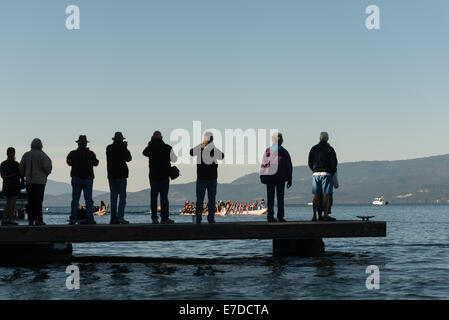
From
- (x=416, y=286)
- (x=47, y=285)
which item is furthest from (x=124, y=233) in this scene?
(x=416, y=286)

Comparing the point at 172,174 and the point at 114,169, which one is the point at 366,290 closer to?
the point at 172,174

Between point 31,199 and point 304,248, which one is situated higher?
point 31,199

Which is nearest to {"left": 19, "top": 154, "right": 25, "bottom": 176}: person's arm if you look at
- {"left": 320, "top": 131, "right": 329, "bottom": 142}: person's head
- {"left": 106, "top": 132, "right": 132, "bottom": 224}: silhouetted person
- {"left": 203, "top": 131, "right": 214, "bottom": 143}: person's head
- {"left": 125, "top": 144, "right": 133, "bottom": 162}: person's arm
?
{"left": 106, "top": 132, "right": 132, "bottom": 224}: silhouetted person

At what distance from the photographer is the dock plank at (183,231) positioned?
17859 millimetres

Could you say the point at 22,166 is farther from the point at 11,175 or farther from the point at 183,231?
the point at 183,231

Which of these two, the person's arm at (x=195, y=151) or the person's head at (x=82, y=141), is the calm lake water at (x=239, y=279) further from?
the person's head at (x=82, y=141)

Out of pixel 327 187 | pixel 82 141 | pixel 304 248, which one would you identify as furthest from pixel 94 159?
pixel 304 248

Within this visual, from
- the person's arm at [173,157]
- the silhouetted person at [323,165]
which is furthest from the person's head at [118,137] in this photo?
the silhouetted person at [323,165]

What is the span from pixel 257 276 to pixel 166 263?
531 centimetres

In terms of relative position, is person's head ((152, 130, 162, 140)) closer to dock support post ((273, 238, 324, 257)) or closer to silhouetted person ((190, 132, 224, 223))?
silhouetted person ((190, 132, 224, 223))

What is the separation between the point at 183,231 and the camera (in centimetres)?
1836

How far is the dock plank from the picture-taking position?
703 inches

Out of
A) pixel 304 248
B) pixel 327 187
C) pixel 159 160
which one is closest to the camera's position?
pixel 159 160

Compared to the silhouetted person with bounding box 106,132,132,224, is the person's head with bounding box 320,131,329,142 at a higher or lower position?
higher
